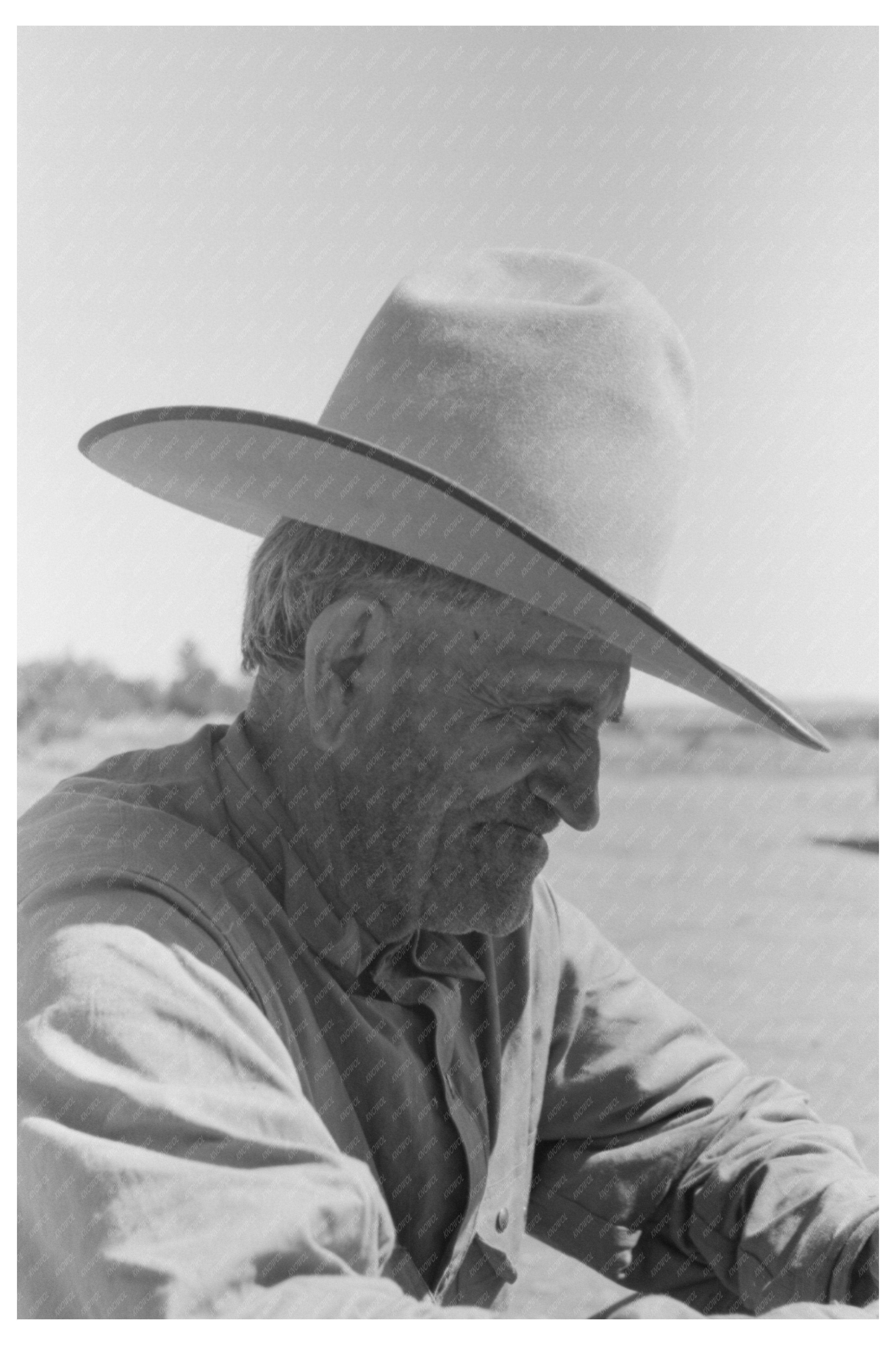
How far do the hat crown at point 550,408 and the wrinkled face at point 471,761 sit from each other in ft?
0.45

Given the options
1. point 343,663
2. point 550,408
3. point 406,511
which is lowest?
point 343,663

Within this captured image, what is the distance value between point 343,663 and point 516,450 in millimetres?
308

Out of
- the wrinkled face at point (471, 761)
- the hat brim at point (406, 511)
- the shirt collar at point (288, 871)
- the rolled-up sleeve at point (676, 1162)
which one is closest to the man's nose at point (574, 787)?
the wrinkled face at point (471, 761)

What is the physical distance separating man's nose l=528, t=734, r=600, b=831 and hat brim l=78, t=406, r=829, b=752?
13cm

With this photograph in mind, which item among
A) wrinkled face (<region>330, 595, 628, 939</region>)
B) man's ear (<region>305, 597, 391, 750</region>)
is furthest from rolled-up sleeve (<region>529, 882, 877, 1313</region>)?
man's ear (<region>305, 597, 391, 750</region>)

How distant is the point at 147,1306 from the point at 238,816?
59cm

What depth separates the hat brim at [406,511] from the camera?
1210 millimetres

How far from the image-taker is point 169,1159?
1044mm

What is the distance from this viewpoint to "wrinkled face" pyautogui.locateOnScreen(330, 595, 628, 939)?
1.43 m

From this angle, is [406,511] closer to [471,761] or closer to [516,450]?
[516,450]

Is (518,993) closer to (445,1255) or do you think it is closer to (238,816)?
(445,1255)

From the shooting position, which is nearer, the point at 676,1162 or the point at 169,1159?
the point at 169,1159

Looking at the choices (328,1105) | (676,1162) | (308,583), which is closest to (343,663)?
(308,583)

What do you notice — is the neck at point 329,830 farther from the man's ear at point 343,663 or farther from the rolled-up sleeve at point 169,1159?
the rolled-up sleeve at point 169,1159
